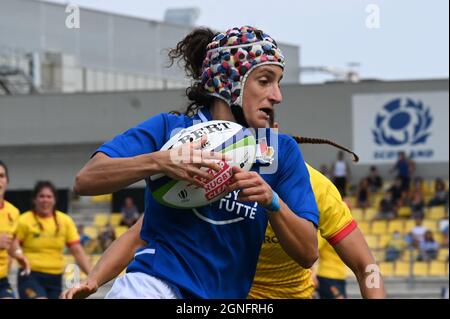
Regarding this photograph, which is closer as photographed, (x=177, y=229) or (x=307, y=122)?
(x=177, y=229)

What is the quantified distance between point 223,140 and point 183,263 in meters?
0.47

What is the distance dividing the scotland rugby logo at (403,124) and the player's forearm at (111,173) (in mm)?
25849

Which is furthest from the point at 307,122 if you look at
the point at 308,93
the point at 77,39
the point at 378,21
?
the point at 378,21

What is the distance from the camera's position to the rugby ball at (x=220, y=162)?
419 centimetres

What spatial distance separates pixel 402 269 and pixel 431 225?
10.7 ft

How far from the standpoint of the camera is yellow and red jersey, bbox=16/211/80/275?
551 inches

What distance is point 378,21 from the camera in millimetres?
6430

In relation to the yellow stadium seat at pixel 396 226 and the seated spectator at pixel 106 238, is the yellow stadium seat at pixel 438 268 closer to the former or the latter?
the yellow stadium seat at pixel 396 226

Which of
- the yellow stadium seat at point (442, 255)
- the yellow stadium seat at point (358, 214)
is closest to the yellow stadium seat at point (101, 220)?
the yellow stadium seat at point (358, 214)

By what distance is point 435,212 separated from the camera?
24.4 meters

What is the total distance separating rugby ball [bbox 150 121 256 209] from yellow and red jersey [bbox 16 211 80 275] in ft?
32.1

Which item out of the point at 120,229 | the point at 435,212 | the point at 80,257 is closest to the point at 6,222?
the point at 80,257
